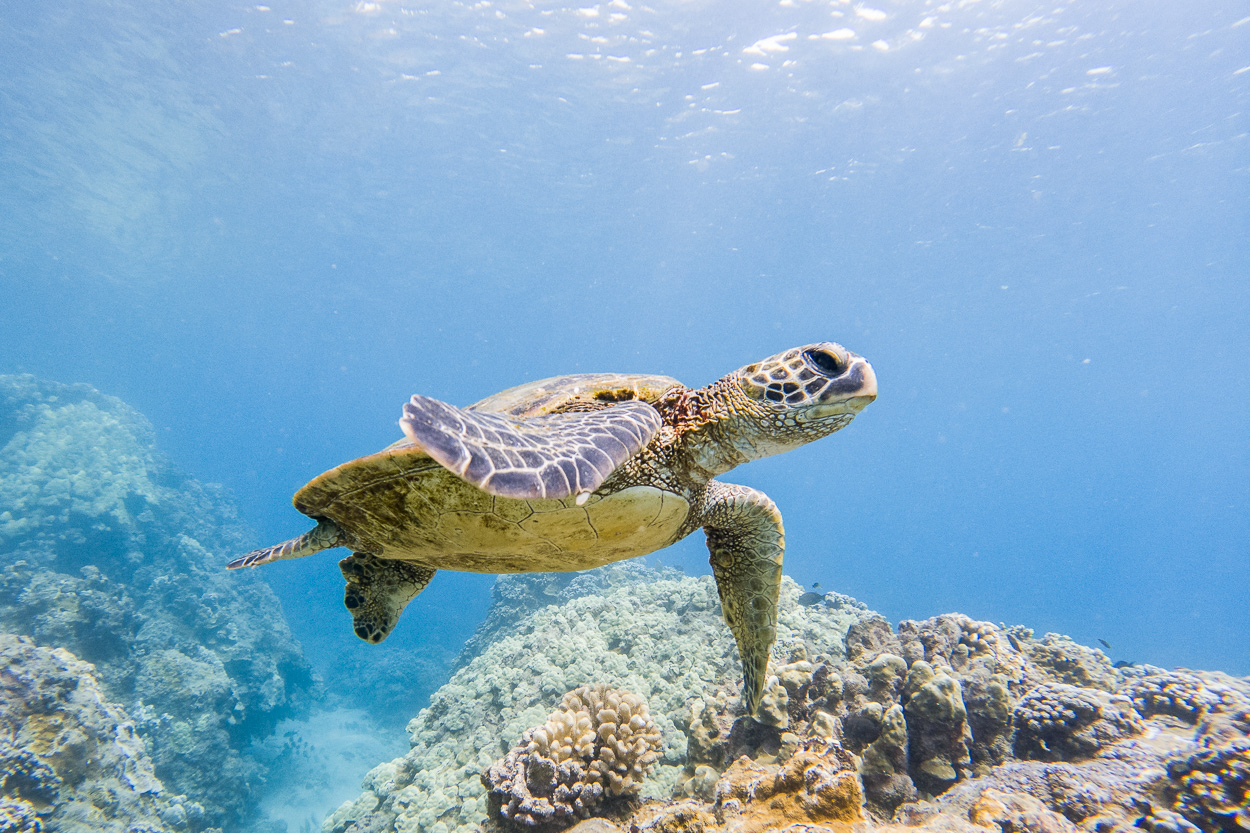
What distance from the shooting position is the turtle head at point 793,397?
2.49 metres

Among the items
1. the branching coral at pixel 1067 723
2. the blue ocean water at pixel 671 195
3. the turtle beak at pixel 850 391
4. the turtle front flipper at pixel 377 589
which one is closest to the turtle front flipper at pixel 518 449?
the turtle beak at pixel 850 391

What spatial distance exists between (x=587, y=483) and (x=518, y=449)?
11.3 inches

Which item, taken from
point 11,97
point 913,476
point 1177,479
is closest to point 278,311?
point 11,97

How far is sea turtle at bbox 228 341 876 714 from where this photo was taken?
172 centimetres

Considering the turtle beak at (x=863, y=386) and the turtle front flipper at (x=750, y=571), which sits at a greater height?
the turtle beak at (x=863, y=386)

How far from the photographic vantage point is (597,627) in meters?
7.22

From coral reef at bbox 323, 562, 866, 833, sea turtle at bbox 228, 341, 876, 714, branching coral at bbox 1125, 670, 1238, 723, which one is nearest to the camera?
sea turtle at bbox 228, 341, 876, 714

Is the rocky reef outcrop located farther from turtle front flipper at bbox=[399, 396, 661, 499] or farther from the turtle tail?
turtle front flipper at bbox=[399, 396, 661, 499]

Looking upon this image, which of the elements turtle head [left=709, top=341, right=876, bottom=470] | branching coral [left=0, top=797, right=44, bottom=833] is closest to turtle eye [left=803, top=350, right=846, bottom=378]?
turtle head [left=709, top=341, right=876, bottom=470]

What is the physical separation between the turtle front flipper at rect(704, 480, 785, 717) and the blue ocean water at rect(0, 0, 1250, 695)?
64.1ft

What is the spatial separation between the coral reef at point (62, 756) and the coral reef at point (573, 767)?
6403 mm

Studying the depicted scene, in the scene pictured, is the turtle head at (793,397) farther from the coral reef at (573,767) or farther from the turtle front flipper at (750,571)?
the coral reef at (573,767)

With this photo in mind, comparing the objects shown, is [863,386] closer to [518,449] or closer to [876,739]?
[518,449]

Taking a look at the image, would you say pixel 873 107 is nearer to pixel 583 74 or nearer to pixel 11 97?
pixel 583 74
